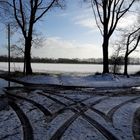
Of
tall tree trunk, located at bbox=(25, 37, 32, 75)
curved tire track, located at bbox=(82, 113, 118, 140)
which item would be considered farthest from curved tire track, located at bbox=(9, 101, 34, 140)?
tall tree trunk, located at bbox=(25, 37, 32, 75)

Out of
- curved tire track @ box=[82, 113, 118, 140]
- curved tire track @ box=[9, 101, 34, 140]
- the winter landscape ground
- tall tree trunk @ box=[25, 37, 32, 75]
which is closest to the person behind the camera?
curved tire track @ box=[9, 101, 34, 140]

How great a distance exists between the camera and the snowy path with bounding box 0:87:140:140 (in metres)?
9.99

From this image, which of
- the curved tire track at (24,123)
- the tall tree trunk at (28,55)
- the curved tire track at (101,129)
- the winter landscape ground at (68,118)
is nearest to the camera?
the curved tire track at (24,123)

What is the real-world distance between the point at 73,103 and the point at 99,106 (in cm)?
136

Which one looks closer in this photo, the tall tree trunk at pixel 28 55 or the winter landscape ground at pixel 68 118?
the winter landscape ground at pixel 68 118

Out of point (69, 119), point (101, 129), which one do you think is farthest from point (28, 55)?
point (101, 129)

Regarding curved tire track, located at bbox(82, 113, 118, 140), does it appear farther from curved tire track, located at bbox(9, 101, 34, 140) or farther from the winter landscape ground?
curved tire track, located at bbox(9, 101, 34, 140)

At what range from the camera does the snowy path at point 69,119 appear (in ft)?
32.8

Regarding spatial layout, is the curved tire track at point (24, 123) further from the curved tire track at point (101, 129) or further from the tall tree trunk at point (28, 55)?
the tall tree trunk at point (28, 55)

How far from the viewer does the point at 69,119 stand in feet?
39.6

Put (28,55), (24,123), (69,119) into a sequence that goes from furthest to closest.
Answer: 1. (28,55)
2. (69,119)
3. (24,123)

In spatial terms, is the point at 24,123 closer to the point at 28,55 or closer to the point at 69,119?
the point at 69,119

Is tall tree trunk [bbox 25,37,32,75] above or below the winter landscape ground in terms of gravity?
above

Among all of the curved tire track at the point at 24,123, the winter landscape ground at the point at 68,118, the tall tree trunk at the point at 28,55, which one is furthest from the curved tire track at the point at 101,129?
the tall tree trunk at the point at 28,55
